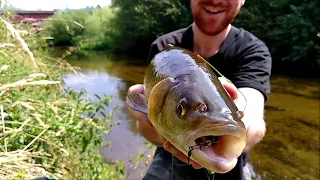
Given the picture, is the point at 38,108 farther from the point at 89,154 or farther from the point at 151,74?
the point at 151,74

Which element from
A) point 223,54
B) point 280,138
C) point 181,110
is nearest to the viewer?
point 181,110

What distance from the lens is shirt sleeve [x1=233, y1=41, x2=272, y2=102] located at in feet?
8.15

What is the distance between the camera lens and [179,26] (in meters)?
25.9

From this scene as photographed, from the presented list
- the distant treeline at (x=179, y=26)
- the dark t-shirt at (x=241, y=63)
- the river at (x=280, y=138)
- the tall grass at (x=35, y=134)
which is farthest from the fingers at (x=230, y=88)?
the distant treeline at (x=179, y=26)

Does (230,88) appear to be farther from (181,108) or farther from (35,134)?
(35,134)

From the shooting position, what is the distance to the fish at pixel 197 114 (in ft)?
4.09

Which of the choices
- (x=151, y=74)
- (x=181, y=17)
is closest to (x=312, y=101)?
(x=151, y=74)

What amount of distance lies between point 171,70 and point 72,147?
2.53m

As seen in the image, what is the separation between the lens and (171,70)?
1.77m

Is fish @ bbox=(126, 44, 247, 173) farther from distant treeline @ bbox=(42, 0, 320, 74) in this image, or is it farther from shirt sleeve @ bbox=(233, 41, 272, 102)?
distant treeline @ bbox=(42, 0, 320, 74)

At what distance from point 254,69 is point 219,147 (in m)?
1.45

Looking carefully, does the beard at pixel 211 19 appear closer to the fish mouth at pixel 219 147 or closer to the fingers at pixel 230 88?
the fingers at pixel 230 88

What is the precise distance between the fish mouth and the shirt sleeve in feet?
4.07

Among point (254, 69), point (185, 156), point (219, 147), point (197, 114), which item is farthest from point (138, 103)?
point (254, 69)
